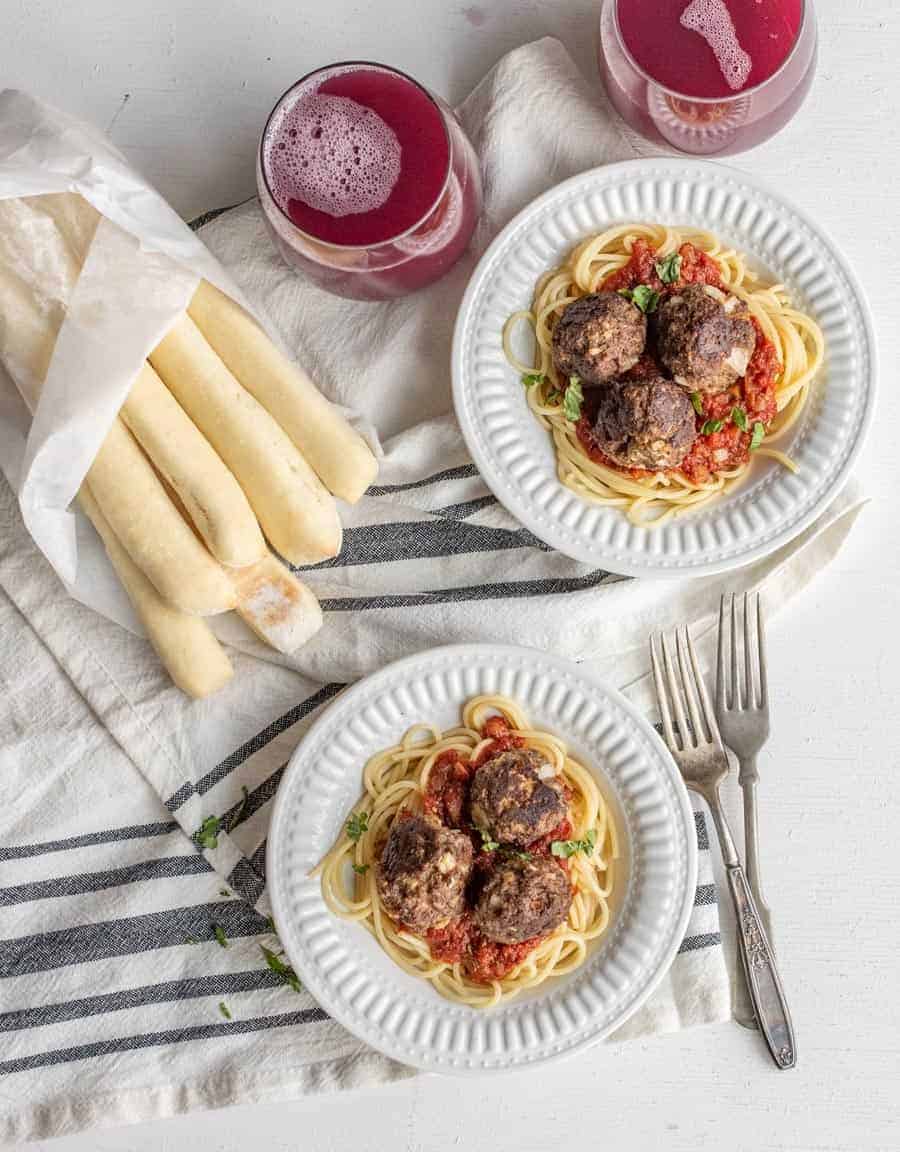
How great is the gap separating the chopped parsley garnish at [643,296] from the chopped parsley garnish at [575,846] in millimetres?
1467

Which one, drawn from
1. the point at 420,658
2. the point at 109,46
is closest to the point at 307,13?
the point at 109,46

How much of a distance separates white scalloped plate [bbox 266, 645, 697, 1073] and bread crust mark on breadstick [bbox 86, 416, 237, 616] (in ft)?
1.64

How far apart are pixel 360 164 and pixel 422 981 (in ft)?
7.41

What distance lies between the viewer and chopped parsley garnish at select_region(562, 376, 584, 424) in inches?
138

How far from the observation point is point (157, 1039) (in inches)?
148

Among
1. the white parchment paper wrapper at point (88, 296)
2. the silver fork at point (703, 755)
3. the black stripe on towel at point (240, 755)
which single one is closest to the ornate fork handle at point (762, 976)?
the silver fork at point (703, 755)

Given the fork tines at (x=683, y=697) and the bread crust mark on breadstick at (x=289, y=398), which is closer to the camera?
the bread crust mark on breadstick at (x=289, y=398)

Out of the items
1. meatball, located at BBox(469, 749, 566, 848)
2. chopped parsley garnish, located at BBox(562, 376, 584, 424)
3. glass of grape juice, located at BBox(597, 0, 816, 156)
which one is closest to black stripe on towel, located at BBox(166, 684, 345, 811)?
meatball, located at BBox(469, 749, 566, 848)

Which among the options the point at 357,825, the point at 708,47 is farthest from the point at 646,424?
the point at 357,825

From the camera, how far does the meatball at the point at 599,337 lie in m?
3.42

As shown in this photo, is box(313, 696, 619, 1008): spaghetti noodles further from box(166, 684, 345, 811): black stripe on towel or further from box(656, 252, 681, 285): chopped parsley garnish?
box(656, 252, 681, 285): chopped parsley garnish

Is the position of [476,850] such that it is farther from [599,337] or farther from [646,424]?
[599,337]

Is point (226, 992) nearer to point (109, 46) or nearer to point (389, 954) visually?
point (389, 954)

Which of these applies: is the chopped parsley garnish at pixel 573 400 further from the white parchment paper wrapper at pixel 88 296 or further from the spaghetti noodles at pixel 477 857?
the white parchment paper wrapper at pixel 88 296
